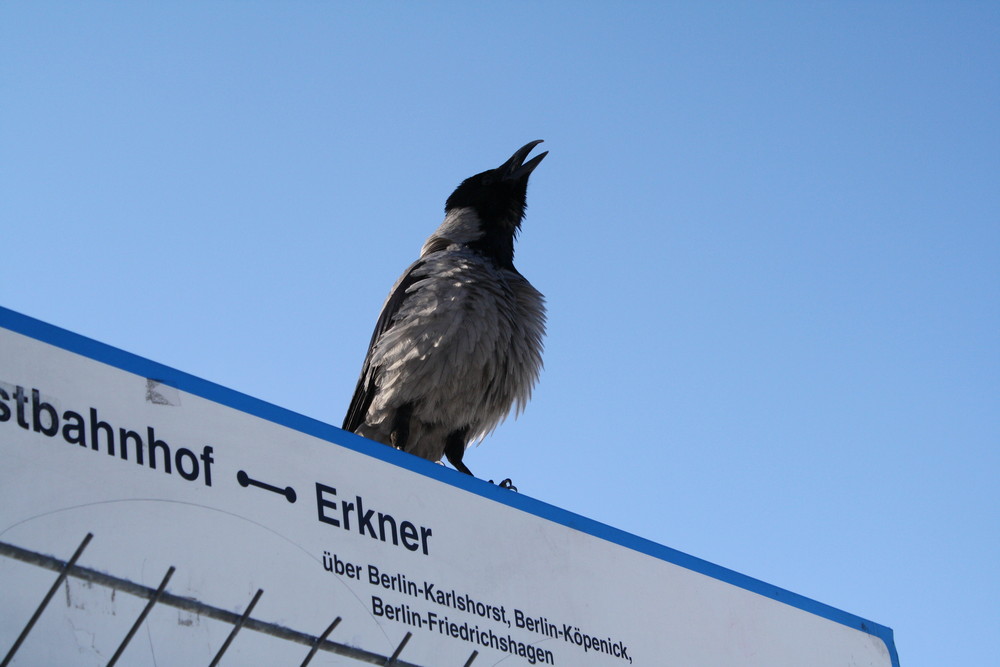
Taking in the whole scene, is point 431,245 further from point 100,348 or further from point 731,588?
point 100,348

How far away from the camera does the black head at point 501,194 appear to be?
621cm

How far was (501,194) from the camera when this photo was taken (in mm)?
6410

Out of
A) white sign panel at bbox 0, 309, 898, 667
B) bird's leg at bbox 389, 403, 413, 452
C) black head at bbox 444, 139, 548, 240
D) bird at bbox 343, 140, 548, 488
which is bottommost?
white sign panel at bbox 0, 309, 898, 667

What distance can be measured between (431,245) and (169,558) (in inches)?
157

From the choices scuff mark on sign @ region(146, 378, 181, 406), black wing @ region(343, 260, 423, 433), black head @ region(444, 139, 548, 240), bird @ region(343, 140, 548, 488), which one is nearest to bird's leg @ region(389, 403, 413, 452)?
bird @ region(343, 140, 548, 488)

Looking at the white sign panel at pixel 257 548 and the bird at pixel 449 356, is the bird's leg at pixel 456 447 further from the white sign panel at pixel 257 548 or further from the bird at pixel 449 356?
the white sign panel at pixel 257 548

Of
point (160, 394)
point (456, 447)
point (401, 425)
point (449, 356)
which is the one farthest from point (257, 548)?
point (456, 447)

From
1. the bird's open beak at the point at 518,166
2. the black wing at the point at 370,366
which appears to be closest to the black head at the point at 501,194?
the bird's open beak at the point at 518,166

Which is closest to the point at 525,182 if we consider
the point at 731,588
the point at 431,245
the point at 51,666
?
the point at 431,245

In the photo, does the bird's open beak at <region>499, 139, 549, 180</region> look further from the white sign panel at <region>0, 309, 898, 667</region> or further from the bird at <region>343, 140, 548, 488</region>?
the white sign panel at <region>0, 309, 898, 667</region>

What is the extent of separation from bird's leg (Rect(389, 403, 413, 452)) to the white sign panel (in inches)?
84.7

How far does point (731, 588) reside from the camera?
134 inches

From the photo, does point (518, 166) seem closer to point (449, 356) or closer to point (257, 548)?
point (449, 356)

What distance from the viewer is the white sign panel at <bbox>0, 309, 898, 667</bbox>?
2.03 m
